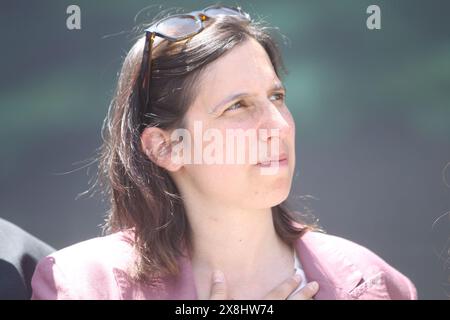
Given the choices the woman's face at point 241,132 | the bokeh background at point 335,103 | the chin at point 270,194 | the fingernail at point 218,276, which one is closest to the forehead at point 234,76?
the woman's face at point 241,132

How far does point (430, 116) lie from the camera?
276cm

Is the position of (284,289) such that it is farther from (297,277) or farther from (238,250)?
(238,250)

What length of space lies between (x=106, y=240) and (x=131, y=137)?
33cm

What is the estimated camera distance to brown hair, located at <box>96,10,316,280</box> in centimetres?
188

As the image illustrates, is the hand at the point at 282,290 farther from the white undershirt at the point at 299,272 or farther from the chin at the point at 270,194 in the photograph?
the chin at the point at 270,194

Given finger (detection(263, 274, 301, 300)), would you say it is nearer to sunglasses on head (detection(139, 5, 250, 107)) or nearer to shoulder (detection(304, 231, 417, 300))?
shoulder (detection(304, 231, 417, 300))

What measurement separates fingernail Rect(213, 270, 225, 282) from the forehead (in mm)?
492

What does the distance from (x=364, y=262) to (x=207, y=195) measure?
0.51m

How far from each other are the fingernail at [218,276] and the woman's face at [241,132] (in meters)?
0.20

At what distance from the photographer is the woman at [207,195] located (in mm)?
1818

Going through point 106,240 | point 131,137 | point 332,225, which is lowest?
point 332,225

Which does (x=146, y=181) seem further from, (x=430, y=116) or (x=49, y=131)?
(x=430, y=116)
